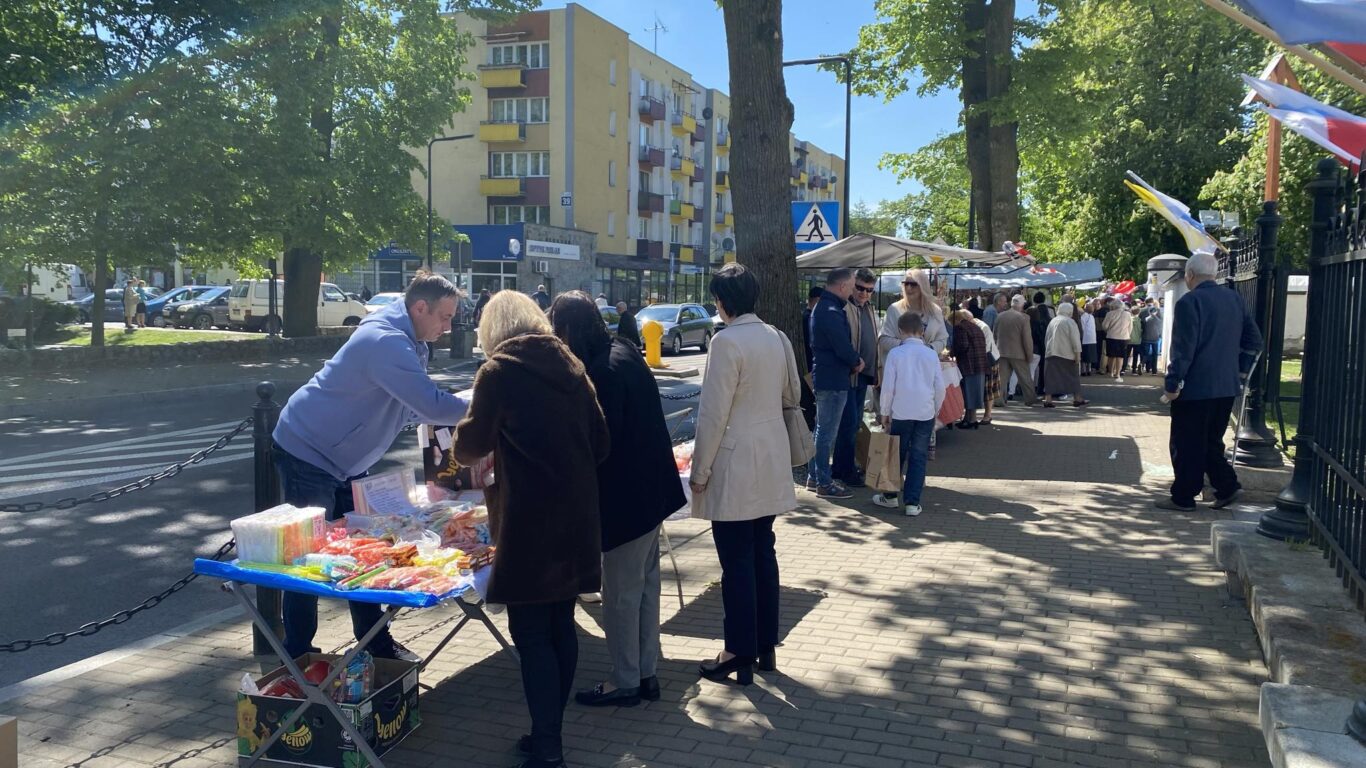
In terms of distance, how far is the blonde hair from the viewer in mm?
3939

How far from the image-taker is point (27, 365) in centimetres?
1948

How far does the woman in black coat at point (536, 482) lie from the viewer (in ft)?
12.5

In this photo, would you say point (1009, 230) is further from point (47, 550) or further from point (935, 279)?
point (47, 550)

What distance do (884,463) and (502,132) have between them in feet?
149

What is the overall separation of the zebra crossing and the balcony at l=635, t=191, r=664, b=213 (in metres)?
47.4

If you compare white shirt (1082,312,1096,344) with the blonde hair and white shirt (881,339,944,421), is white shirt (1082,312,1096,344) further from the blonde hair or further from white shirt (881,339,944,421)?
the blonde hair

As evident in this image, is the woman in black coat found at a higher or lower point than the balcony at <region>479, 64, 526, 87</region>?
lower

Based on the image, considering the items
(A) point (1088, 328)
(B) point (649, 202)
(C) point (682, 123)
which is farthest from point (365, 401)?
(C) point (682, 123)

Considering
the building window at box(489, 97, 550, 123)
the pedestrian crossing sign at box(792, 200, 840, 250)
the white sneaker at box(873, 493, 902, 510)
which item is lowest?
the white sneaker at box(873, 493, 902, 510)

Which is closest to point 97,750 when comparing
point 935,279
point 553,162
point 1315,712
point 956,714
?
point 956,714

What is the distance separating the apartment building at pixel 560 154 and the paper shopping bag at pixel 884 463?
37125 millimetres

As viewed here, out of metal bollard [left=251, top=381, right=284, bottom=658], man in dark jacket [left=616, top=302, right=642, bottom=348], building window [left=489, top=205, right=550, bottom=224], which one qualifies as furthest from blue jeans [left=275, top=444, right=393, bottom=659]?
building window [left=489, top=205, right=550, bottom=224]

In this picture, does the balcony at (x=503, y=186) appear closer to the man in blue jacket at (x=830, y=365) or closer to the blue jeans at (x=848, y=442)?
the blue jeans at (x=848, y=442)

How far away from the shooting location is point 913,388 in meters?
8.23
